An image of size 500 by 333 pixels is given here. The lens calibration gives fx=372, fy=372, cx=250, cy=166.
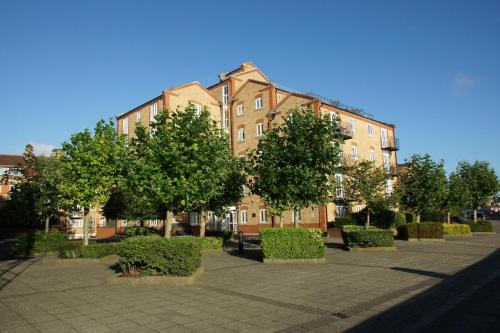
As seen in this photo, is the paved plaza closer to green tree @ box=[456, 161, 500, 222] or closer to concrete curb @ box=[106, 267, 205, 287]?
concrete curb @ box=[106, 267, 205, 287]

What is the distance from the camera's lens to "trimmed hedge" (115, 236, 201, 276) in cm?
1108

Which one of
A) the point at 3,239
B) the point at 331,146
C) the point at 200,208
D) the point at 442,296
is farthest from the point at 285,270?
the point at 3,239

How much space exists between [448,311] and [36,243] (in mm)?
20734

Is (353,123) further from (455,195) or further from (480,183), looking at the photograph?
(480,183)

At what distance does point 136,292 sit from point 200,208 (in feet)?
47.0

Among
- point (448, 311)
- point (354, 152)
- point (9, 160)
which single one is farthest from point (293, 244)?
point (9, 160)

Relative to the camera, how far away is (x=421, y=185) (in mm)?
30672

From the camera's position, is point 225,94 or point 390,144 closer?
point 225,94

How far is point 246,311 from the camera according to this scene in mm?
7957

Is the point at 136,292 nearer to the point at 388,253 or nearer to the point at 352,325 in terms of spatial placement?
the point at 352,325

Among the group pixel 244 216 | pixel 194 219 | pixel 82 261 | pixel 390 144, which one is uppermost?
pixel 390 144

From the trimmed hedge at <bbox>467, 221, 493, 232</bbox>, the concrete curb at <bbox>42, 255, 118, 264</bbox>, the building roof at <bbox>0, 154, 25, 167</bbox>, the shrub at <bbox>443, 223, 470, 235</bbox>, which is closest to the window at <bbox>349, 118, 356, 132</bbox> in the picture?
the shrub at <bbox>443, 223, 470, 235</bbox>

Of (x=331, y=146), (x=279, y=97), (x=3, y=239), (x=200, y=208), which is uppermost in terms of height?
(x=279, y=97)

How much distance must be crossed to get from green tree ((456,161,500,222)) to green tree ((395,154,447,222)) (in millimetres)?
14493
